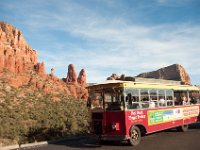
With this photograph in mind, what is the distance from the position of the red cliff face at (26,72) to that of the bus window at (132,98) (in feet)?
203

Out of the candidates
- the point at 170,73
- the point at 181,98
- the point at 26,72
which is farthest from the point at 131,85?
the point at 170,73

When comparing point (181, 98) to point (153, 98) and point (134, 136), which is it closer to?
point (153, 98)

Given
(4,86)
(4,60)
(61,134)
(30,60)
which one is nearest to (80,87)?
(30,60)

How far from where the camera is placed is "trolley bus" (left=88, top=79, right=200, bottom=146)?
42.4 feet

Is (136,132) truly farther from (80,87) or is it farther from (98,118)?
(80,87)

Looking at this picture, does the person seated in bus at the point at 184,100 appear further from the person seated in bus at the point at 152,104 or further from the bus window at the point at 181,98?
the person seated in bus at the point at 152,104

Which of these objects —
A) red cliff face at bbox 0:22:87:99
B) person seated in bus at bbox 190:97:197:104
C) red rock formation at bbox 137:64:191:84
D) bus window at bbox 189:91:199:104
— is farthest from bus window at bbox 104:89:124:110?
red rock formation at bbox 137:64:191:84

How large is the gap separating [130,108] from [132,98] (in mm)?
571

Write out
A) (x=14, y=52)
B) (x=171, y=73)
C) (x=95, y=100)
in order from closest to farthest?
(x=95, y=100)
(x=14, y=52)
(x=171, y=73)

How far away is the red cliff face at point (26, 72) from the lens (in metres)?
78.0

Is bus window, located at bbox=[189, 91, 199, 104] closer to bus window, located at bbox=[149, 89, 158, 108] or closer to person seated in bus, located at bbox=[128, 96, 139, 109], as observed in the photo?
bus window, located at bbox=[149, 89, 158, 108]

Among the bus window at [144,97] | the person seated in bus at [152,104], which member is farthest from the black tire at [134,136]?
the person seated in bus at [152,104]

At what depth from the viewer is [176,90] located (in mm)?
17203

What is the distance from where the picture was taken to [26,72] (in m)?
86.7
